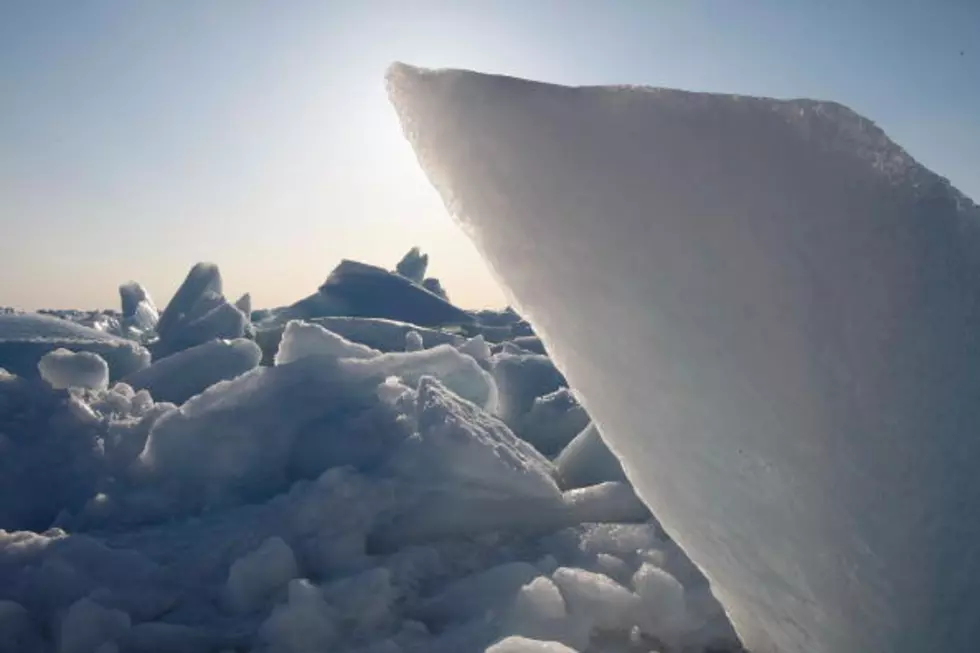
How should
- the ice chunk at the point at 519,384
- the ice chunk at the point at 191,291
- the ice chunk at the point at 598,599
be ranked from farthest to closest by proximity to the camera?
the ice chunk at the point at 191,291, the ice chunk at the point at 519,384, the ice chunk at the point at 598,599

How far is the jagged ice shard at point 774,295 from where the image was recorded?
156 centimetres

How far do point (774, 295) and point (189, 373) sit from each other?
5.48 meters

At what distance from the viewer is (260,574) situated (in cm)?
256

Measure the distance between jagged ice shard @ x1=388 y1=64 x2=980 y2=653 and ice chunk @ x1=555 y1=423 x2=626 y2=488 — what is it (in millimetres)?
2228

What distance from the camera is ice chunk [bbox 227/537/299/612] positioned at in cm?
253

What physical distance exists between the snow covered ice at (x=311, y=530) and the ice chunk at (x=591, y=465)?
0.07 meters

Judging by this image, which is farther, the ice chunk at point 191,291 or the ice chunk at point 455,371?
the ice chunk at point 191,291

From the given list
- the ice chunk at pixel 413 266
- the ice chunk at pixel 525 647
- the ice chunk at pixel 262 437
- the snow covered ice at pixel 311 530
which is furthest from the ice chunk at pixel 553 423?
the ice chunk at pixel 413 266

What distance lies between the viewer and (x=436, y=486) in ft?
10.3

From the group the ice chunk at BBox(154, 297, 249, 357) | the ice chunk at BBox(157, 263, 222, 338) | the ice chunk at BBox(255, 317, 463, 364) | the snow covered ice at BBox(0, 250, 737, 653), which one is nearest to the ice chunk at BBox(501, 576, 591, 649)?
the snow covered ice at BBox(0, 250, 737, 653)

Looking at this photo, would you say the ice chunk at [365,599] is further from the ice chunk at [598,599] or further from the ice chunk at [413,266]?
the ice chunk at [413,266]

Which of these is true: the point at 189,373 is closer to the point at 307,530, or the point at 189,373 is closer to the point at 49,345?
the point at 307,530

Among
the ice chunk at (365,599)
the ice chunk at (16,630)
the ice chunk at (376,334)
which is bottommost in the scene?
the ice chunk at (16,630)

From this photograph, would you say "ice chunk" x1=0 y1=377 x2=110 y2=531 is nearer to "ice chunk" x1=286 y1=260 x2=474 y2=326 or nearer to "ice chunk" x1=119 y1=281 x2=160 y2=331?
"ice chunk" x1=286 y1=260 x2=474 y2=326
